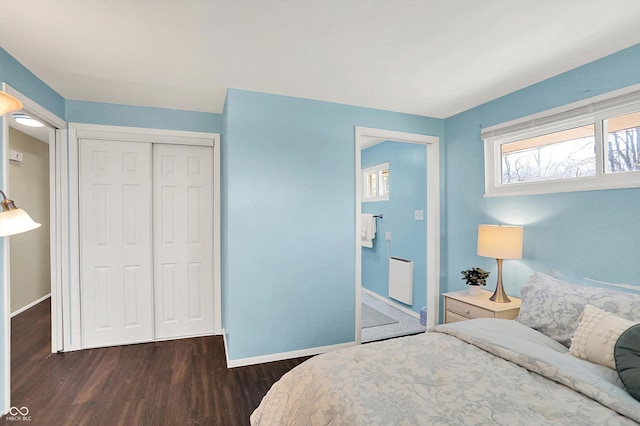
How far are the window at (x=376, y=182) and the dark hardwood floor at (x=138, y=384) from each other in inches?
113

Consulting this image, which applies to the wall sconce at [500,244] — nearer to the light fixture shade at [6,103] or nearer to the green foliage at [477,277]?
the green foliage at [477,277]

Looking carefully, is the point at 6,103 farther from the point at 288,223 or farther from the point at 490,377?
the point at 490,377

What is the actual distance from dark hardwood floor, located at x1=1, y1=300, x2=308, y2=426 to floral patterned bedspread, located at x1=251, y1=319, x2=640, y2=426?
2.59 ft

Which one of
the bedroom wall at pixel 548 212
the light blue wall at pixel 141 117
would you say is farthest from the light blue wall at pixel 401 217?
the light blue wall at pixel 141 117

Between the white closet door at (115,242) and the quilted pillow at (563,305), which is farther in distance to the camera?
the white closet door at (115,242)

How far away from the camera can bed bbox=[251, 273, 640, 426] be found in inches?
45.3

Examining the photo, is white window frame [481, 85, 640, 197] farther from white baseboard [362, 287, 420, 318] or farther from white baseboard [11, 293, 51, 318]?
white baseboard [11, 293, 51, 318]

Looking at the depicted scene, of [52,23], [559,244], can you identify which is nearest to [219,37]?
[52,23]

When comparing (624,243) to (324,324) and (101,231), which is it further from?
(101,231)

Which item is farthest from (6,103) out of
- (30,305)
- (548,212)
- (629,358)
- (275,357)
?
(30,305)

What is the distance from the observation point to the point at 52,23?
1775 mm

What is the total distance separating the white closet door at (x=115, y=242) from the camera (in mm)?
3061

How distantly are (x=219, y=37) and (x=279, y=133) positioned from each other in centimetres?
101

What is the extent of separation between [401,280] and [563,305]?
2350mm
